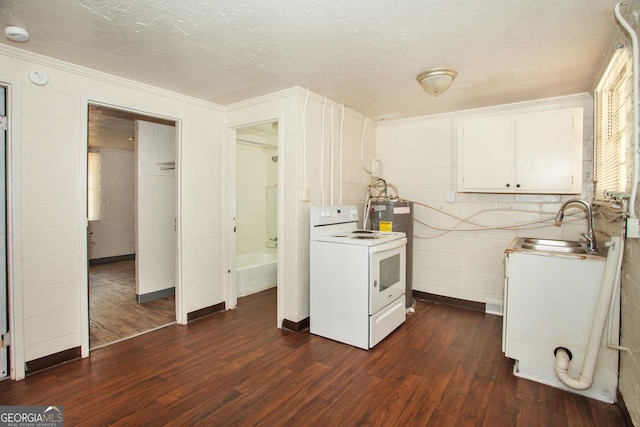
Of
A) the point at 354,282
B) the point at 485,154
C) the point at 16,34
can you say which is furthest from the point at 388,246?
the point at 16,34

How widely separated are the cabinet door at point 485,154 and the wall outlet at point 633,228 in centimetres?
149

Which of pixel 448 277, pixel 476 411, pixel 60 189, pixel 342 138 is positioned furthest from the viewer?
pixel 448 277

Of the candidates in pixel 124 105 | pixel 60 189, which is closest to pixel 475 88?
pixel 124 105

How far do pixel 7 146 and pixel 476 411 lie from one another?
349 centimetres

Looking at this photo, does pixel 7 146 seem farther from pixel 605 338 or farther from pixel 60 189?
pixel 605 338

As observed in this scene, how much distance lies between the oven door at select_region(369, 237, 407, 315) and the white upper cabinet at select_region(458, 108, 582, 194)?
105 cm

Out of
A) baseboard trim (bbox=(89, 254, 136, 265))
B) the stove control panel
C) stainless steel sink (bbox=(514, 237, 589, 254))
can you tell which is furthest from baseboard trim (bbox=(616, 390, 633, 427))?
baseboard trim (bbox=(89, 254, 136, 265))

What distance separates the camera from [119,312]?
3.59 meters

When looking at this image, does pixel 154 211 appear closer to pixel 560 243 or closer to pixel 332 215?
pixel 332 215

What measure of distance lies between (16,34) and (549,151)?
13.5 ft

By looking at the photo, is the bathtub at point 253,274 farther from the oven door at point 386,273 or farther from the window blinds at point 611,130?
the window blinds at point 611,130

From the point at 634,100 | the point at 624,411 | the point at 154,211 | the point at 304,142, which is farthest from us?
the point at 154,211

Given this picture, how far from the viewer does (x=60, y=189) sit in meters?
2.44

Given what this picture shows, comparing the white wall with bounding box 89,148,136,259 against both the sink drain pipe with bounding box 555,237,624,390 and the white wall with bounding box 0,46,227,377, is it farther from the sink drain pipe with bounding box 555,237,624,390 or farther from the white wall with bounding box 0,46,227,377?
the sink drain pipe with bounding box 555,237,624,390
